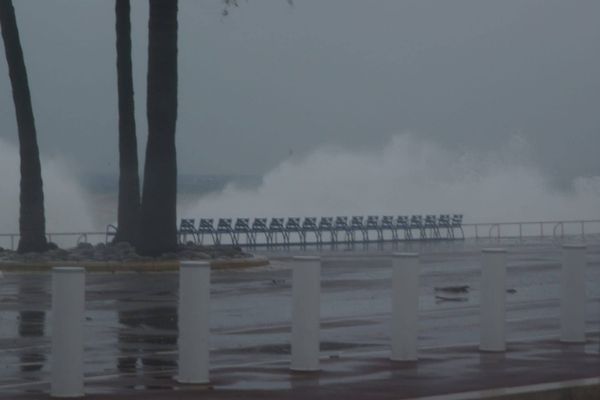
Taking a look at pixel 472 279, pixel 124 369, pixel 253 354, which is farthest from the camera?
pixel 472 279

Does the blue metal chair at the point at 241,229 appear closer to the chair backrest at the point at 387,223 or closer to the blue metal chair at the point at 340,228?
the blue metal chair at the point at 340,228

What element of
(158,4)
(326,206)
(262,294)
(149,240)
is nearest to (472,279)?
(262,294)

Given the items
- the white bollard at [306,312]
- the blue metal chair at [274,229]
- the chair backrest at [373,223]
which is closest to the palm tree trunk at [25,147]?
the blue metal chair at [274,229]

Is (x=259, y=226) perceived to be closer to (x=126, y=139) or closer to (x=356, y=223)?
Result: (x=356, y=223)

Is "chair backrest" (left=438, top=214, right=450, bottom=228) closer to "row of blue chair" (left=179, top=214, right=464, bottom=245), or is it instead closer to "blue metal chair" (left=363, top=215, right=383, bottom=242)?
"row of blue chair" (left=179, top=214, right=464, bottom=245)

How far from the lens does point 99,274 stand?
96.6 feet

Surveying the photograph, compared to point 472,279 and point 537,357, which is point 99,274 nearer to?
point 472,279

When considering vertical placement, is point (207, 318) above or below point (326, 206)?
below

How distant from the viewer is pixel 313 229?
48.9 meters

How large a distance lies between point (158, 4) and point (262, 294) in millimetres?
9717

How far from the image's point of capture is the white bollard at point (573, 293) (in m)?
15.5

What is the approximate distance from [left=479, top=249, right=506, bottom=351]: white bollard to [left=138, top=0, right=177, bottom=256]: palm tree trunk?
671 inches

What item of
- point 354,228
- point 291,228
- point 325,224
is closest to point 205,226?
point 291,228

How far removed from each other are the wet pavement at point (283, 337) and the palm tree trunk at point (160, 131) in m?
1.94
